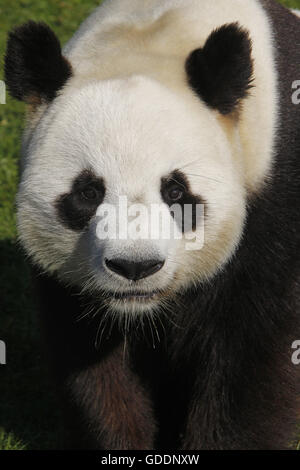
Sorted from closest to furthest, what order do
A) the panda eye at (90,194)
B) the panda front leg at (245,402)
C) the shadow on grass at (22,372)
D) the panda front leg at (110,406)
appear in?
1. the panda eye at (90,194)
2. the panda front leg at (245,402)
3. the panda front leg at (110,406)
4. the shadow on grass at (22,372)

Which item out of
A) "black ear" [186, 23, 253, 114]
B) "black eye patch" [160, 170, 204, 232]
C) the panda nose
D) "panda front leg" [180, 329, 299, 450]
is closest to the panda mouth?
the panda nose

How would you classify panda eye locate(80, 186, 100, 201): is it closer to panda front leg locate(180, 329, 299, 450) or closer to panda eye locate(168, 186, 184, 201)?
panda eye locate(168, 186, 184, 201)

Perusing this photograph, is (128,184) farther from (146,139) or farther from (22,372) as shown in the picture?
(22,372)

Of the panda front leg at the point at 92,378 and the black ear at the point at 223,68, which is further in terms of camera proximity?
the panda front leg at the point at 92,378

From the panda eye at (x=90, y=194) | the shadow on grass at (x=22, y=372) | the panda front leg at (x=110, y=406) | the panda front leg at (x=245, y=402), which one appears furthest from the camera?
the shadow on grass at (x=22, y=372)

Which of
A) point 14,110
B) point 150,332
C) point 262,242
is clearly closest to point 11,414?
point 150,332

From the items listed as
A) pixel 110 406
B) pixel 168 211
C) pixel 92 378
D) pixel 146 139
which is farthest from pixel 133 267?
pixel 110 406

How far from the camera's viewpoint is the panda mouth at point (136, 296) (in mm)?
3982

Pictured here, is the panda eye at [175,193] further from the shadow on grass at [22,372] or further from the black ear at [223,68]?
the shadow on grass at [22,372]

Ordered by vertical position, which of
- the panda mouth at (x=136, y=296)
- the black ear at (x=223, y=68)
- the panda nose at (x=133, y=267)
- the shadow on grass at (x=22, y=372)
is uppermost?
the black ear at (x=223, y=68)

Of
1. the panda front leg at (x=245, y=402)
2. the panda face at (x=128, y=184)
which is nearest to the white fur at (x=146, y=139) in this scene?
the panda face at (x=128, y=184)

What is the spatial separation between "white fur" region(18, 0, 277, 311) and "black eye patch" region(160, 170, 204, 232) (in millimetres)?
38

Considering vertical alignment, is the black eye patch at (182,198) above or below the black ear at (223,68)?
below

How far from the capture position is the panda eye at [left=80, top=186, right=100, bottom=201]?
12.8 ft
